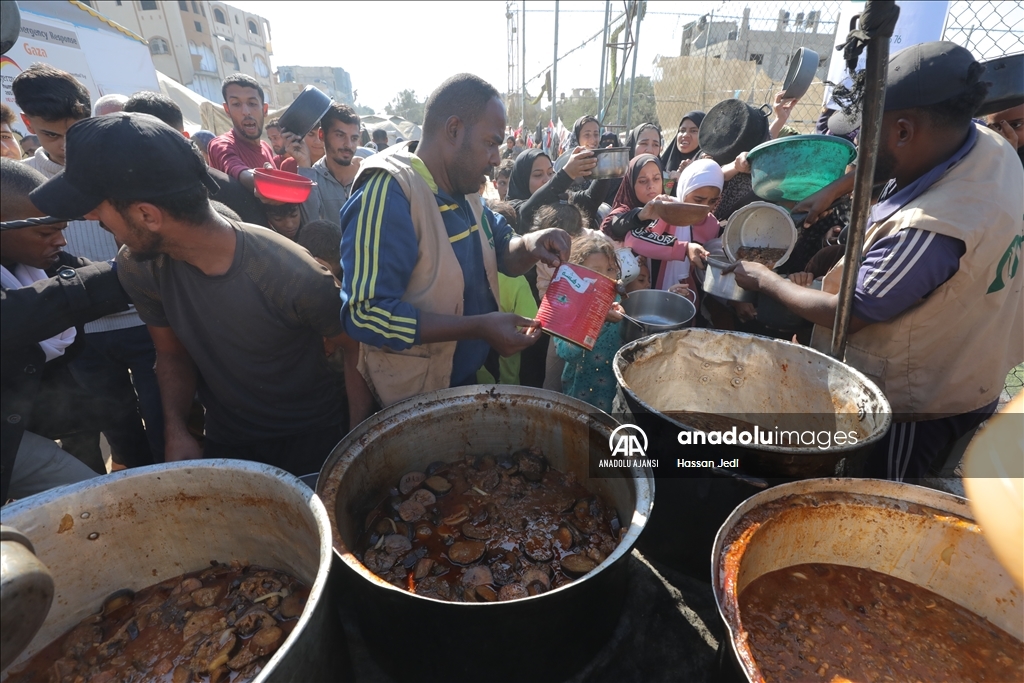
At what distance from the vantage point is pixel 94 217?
1624 mm

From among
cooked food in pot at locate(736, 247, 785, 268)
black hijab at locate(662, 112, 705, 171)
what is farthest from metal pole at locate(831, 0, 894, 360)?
black hijab at locate(662, 112, 705, 171)

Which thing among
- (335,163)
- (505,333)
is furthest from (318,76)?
(505,333)

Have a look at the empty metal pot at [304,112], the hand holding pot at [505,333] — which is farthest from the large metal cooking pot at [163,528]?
the empty metal pot at [304,112]

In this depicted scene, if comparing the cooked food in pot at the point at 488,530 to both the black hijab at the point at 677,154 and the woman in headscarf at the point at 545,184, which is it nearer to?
the woman in headscarf at the point at 545,184

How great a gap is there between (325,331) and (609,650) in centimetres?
166

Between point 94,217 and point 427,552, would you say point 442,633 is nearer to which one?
point 427,552

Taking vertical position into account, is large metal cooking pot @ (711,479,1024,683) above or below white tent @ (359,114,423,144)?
above

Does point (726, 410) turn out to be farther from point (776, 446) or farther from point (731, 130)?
point (731, 130)

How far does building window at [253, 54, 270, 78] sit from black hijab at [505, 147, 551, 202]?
50355 mm

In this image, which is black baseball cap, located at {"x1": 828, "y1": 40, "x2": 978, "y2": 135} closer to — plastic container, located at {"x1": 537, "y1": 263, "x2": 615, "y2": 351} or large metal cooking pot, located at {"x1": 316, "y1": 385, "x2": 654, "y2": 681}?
plastic container, located at {"x1": 537, "y1": 263, "x2": 615, "y2": 351}

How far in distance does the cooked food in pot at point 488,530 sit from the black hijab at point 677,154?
5.04 m

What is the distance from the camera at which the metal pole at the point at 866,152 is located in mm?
1241

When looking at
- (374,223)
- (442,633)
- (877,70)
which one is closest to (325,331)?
Answer: (374,223)

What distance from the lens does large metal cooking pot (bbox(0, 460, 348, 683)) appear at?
A: 1.30 metres
